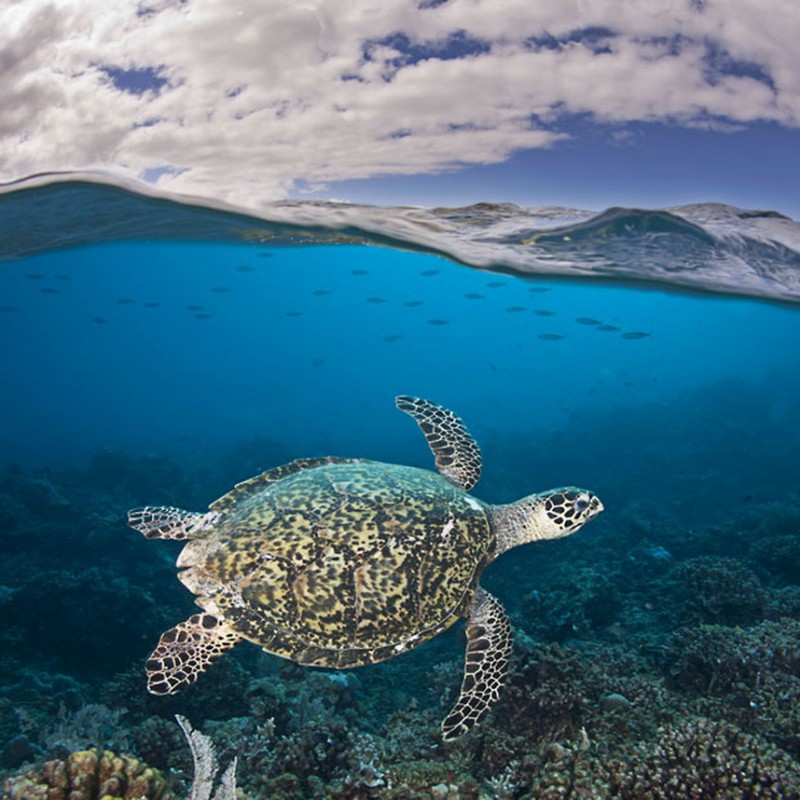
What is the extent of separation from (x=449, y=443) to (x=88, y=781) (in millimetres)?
4219

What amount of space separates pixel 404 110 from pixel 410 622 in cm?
727

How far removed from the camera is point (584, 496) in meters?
4.97

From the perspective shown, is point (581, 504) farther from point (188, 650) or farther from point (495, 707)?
point (188, 650)

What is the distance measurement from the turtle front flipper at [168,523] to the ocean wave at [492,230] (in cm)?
898

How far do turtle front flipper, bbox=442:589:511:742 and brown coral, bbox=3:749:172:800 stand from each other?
213cm

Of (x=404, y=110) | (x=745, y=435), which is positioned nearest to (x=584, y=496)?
(x=404, y=110)

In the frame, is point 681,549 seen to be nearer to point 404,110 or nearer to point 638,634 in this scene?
point 638,634

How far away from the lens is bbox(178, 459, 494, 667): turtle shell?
13.1ft

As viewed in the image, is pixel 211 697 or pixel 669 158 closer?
pixel 211 697

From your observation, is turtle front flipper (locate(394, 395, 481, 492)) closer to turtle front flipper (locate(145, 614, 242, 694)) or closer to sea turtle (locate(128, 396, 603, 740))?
sea turtle (locate(128, 396, 603, 740))

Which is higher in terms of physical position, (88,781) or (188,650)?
(88,781)

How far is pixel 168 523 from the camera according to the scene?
4582mm

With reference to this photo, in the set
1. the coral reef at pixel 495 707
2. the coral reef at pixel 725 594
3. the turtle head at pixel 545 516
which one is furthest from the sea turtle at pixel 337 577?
the coral reef at pixel 725 594

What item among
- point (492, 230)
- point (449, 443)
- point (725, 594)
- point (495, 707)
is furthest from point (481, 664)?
point (492, 230)
